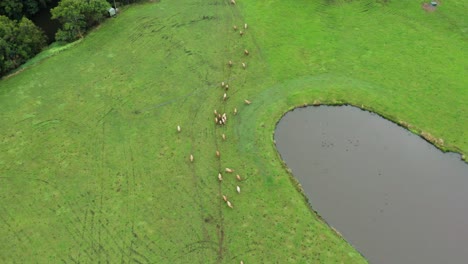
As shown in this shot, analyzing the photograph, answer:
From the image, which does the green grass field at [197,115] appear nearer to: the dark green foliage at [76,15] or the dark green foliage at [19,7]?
the dark green foliage at [76,15]

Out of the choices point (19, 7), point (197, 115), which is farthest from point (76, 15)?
point (197, 115)

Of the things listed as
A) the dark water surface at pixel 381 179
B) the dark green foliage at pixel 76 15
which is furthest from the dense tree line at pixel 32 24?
the dark water surface at pixel 381 179

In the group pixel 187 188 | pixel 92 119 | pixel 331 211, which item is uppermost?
pixel 92 119

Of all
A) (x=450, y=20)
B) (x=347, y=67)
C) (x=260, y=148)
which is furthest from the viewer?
(x=450, y=20)

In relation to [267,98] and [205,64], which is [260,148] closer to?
[267,98]

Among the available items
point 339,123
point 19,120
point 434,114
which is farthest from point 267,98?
point 19,120

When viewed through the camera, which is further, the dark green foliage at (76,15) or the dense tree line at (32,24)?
the dark green foliage at (76,15)

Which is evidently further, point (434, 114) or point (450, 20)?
point (450, 20)
